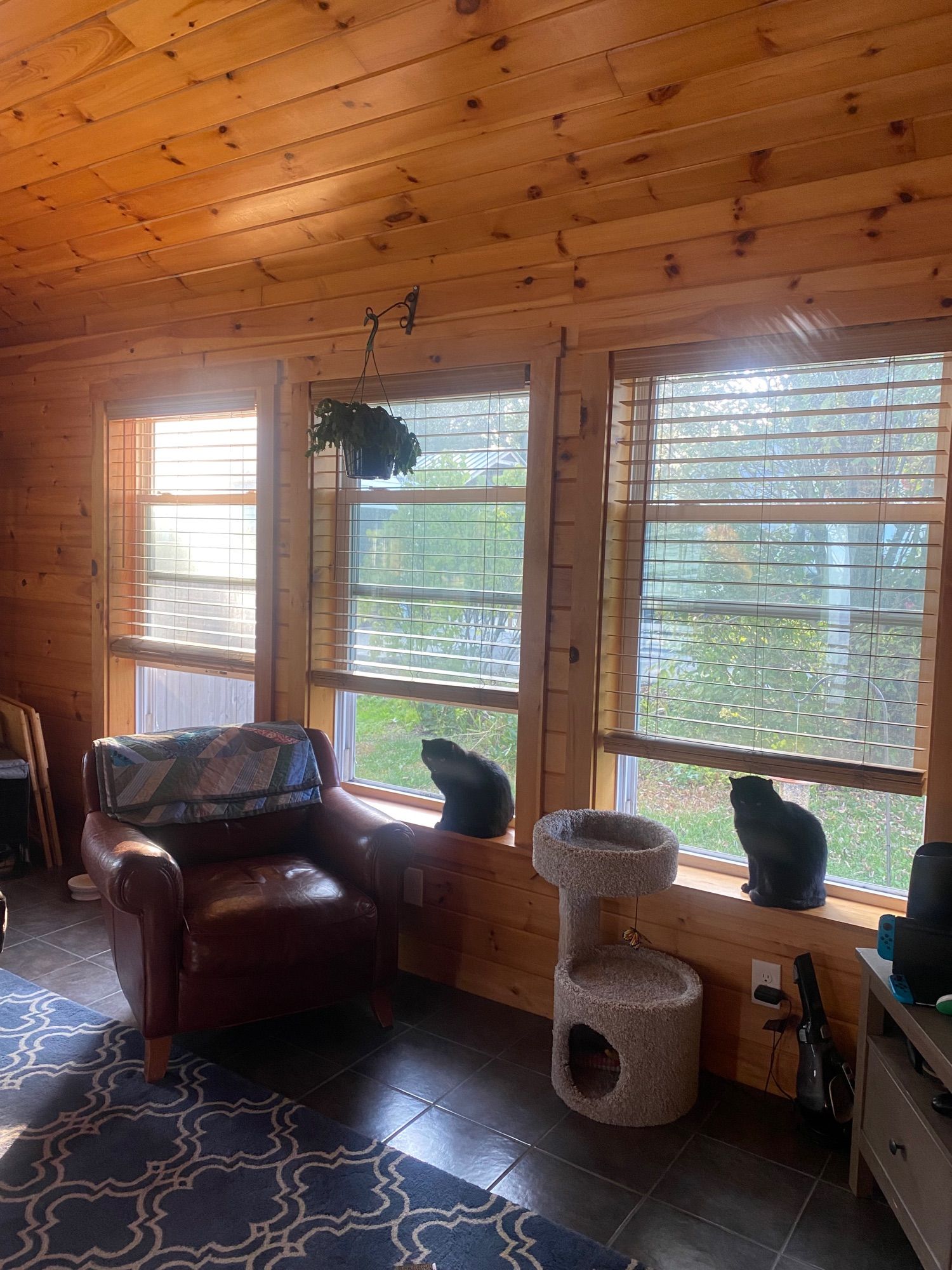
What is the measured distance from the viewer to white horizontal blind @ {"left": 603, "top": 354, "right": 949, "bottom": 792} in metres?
2.38

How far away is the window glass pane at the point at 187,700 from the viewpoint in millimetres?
3984

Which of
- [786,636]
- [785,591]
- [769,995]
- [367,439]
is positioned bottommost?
[769,995]

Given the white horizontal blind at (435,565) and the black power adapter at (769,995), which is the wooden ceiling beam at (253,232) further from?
the black power adapter at (769,995)

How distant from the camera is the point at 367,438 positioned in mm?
2830

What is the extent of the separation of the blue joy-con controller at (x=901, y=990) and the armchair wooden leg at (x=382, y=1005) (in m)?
1.51

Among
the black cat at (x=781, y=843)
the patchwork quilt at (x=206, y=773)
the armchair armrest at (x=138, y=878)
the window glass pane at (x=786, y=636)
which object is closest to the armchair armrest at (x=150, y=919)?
the armchair armrest at (x=138, y=878)

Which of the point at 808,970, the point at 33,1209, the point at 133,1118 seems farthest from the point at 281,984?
the point at 808,970

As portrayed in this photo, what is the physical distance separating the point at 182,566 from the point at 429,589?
1.42 metres

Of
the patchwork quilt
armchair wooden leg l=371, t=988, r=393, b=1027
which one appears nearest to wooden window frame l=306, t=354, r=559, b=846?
the patchwork quilt

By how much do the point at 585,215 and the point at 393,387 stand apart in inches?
35.2

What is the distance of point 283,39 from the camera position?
2381mm

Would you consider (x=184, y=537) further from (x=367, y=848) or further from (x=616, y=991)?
(x=616, y=991)

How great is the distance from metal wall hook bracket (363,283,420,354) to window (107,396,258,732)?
2.41ft

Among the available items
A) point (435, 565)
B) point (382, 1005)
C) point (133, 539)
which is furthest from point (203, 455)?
point (382, 1005)
